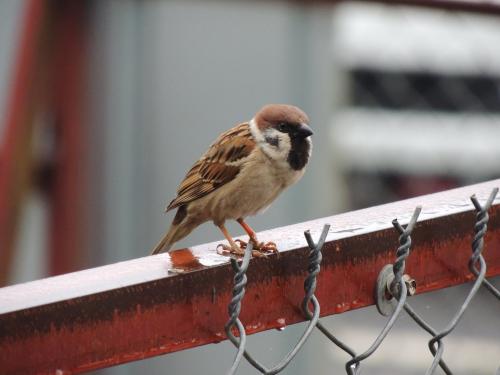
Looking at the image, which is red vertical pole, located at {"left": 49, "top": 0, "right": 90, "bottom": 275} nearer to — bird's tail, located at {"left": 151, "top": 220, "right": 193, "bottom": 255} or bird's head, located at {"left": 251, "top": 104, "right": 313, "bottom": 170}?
bird's tail, located at {"left": 151, "top": 220, "right": 193, "bottom": 255}

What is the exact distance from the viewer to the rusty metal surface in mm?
905

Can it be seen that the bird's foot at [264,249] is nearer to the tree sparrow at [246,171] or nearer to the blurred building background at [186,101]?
the tree sparrow at [246,171]

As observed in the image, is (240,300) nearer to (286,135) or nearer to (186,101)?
(286,135)

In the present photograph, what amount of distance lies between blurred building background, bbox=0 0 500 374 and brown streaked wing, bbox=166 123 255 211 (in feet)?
1.95

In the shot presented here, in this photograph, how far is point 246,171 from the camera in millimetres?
2135

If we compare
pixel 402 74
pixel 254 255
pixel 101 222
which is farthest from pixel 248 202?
pixel 402 74

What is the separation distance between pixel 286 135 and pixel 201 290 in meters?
1.13

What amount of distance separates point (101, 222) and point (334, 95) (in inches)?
31.1

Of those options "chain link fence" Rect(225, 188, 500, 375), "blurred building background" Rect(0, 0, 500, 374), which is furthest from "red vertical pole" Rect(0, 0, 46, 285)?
"chain link fence" Rect(225, 188, 500, 375)

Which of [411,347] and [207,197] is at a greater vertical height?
[207,197]

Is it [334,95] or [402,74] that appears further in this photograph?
[402,74]

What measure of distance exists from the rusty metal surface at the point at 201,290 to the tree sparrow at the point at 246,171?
2.84 feet

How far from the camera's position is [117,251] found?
2.91 metres

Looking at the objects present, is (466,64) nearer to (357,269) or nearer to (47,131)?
(47,131)
